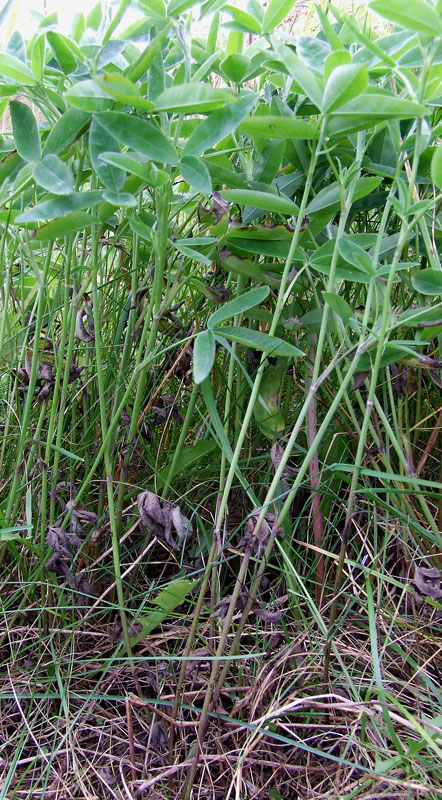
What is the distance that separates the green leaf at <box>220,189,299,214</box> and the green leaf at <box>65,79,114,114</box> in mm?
164

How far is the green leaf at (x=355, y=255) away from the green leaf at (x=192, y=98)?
0.64 feet

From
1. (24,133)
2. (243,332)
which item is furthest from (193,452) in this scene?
(24,133)

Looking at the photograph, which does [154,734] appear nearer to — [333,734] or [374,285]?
[333,734]

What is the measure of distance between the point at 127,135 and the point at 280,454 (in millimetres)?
410

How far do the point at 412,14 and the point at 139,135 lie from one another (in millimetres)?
285

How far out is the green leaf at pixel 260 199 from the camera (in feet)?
2.25

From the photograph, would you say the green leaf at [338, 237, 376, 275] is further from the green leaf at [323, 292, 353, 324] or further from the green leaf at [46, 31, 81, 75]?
the green leaf at [46, 31, 81, 75]

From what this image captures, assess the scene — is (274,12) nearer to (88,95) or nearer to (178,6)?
(178,6)

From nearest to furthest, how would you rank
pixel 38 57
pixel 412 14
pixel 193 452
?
pixel 412 14, pixel 38 57, pixel 193 452

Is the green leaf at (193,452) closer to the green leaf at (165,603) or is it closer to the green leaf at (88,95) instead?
the green leaf at (165,603)

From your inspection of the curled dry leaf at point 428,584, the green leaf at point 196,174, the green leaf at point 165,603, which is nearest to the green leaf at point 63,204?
the green leaf at point 196,174

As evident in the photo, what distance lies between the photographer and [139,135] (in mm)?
620

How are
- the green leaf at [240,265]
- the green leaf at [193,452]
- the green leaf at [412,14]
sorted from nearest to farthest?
the green leaf at [412,14] < the green leaf at [240,265] < the green leaf at [193,452]

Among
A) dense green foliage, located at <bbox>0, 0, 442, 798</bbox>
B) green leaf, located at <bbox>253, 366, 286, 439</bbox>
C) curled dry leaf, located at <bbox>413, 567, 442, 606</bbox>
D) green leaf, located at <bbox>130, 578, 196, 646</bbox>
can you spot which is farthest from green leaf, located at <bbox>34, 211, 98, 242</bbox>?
curled dry leaf, located at <bbox>413, 567, 442, 606</bbox>
